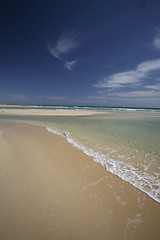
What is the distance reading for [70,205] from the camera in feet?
8.47

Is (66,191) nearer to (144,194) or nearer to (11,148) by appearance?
(144,194)

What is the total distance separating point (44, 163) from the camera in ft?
13.9

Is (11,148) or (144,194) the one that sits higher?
(11,148)

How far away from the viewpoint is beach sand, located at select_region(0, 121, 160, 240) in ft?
6.78

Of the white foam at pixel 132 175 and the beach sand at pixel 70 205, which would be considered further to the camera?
the white foam at pixel 132 175

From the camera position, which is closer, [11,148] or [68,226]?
[68,226]

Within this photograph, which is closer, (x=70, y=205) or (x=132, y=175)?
(x=70, y=205)

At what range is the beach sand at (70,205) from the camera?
6.78 feet

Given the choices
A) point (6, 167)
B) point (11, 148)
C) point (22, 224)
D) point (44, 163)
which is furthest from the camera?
point (11, 148)

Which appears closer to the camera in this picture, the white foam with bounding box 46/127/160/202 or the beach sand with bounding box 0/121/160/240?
the beach sand with bounding box 0/121/160/240

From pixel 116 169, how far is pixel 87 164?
3.38 ft

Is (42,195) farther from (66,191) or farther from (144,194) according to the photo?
(144,194)

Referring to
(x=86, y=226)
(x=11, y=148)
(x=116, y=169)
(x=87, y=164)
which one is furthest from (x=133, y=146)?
(x=11, y=148)

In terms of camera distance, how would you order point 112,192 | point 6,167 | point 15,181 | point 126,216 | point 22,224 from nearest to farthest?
1. point 22,224
2. point 126,216
3. point 112,192
4. point 15,181
5. point 6,167
